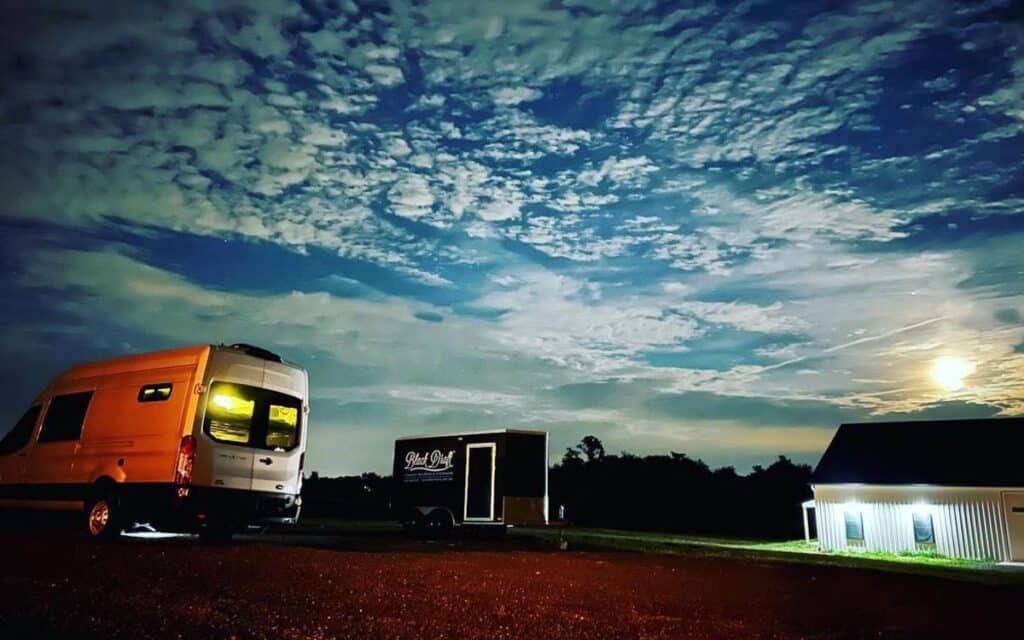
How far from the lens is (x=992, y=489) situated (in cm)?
2630

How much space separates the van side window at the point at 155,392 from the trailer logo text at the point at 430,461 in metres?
11.6

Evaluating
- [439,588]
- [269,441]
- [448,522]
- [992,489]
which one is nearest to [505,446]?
[448,522]

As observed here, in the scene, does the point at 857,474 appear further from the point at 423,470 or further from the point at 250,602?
the point at 250,602

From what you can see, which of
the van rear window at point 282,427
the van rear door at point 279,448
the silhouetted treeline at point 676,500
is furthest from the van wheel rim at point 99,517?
the silhouetted treeline at point 676,500

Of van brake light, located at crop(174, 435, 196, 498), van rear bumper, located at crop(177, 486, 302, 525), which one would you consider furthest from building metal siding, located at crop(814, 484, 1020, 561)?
van brake light, located at crop(174, 435, 196, 498)

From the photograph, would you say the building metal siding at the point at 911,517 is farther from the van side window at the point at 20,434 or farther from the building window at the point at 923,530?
the van side window at the point at 20,434

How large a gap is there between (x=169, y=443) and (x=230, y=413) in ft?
3.25

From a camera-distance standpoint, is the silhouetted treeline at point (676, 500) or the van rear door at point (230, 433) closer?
the van rear door at point (230, 433)

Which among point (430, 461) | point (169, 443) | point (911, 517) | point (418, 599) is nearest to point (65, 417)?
point (169, 443)

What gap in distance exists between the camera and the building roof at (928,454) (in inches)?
1073

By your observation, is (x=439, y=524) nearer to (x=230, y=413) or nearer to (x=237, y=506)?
(x=237, y=506)

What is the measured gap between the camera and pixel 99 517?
462 inches

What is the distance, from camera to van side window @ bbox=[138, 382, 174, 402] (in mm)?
11695

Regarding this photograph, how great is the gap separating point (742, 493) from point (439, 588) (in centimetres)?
4629
